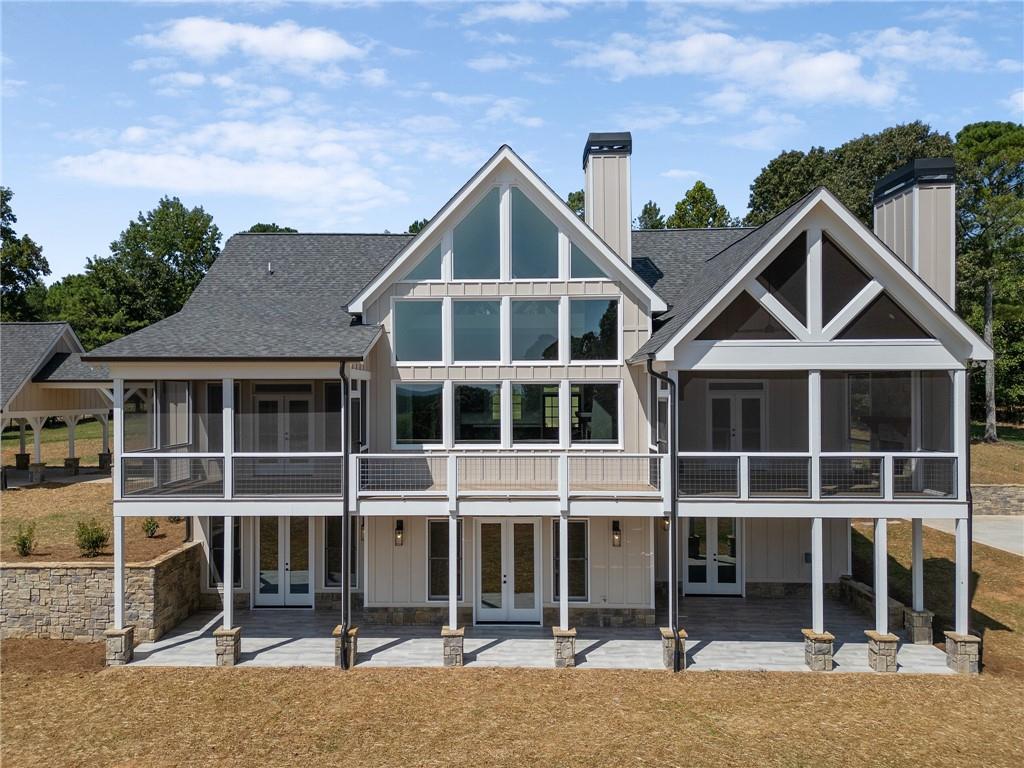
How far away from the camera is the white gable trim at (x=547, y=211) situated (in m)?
14.2

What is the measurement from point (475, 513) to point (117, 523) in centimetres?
707

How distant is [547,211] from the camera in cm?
1447

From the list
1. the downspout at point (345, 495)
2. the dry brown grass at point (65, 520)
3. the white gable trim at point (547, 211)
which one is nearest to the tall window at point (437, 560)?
the downspout at point (345, 495)

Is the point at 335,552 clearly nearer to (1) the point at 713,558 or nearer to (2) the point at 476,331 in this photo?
(2) the point at 476,331

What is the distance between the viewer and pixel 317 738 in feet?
31.8

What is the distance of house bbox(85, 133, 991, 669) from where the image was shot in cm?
1255

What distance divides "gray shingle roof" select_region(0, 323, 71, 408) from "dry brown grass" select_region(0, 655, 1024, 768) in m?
19.5


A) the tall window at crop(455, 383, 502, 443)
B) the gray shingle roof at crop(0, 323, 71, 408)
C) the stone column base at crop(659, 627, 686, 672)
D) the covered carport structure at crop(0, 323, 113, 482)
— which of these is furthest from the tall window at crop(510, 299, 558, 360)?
the gray shingle roof at crop(0, 323, 71, 408)

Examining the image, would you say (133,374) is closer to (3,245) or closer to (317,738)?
(317,738)

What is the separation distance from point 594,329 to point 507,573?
5.86m

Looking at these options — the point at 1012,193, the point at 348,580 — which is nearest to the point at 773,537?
the point at 348,580

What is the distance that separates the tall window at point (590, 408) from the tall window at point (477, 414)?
169 cm

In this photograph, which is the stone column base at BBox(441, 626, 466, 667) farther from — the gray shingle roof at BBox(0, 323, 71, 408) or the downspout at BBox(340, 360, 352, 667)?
the gray shingle roof at BBox(0, 323, 71, 408)

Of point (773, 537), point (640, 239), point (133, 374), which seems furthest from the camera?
point (640, 239)
